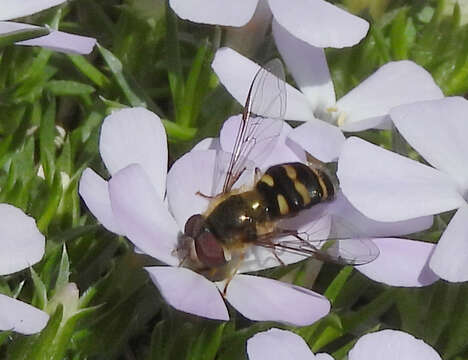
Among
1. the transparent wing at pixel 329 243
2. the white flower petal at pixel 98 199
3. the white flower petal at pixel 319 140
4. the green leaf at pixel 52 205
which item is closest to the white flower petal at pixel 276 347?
the transparent wing at pixel 329 243

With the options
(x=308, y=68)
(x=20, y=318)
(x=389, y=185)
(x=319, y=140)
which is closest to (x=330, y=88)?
(x=308, y=68)

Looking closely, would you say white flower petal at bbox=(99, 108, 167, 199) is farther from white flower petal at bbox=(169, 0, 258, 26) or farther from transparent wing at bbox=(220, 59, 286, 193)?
white flower petal at bbox=(169, 0, 258, 26)

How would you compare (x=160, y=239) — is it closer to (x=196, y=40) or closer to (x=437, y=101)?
(x=437, y=101)

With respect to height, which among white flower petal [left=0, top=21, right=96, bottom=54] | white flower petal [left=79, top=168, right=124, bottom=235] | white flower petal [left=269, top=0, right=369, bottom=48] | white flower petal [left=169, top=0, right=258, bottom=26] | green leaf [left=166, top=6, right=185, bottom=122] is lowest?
green leaf [left=166, top=6, right=185, bottom=122]

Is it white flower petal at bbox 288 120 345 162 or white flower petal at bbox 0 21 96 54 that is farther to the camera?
white flower petal at bbox 288 120 345 162

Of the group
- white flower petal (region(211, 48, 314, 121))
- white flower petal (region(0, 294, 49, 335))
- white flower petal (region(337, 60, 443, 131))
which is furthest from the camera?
white flower petal (region(337, 60, 443, 131))

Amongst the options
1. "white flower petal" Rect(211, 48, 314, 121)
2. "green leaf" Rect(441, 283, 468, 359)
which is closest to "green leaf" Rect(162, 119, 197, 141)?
"white flower petal" Rect(211, 48, 314, 121)

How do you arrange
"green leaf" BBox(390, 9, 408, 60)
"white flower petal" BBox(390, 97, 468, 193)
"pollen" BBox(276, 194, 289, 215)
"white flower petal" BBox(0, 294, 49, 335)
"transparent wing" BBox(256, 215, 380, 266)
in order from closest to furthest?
"white flower petal" BBox(0, 294, 49, 335) < "transparent wing" BBox(256, 215, 380, 266) < "pollen" BBox(276, 194, 289, 215) < "white flower petal" BBox(390, 97, 468, 193) < "green leaf" BBox(390, 9, 408, 60)

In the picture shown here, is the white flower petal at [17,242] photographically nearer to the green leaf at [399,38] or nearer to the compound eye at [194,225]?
the compound eye at [194,225]
